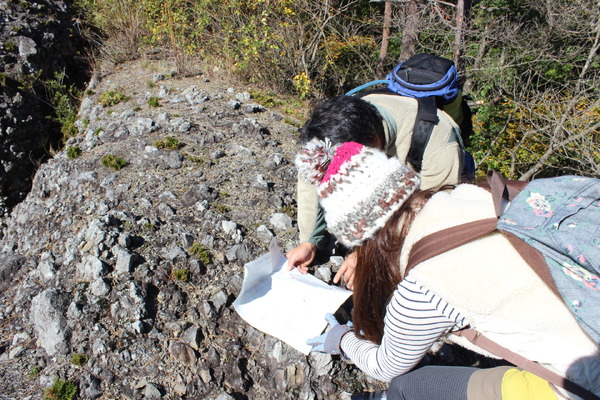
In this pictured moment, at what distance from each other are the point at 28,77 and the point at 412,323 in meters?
5.84

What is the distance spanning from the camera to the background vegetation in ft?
19.9

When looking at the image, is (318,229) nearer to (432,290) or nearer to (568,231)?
(432,290)

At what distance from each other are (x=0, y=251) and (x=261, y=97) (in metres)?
3.18

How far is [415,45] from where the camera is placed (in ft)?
23.6

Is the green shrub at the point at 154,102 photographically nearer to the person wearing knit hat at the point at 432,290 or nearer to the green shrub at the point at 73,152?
the green shrub at the point at 73,152

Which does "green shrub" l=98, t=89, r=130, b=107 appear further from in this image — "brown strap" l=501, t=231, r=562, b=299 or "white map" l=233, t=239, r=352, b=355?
"brown strap" l=501, t=231, r=562, b=299

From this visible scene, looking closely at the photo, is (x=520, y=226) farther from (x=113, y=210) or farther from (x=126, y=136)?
(x=126, y=136)

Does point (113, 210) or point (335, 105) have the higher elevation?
point (335, 105)

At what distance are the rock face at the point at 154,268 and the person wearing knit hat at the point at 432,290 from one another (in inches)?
35.5

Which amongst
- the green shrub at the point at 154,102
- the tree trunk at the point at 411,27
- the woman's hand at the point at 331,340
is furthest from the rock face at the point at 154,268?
the tree trunk at the point at 411,27

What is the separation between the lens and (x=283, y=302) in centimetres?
244

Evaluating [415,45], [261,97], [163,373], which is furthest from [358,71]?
[163,373]

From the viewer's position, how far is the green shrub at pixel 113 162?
12.0ft

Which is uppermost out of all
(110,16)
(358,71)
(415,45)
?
(110,16)
